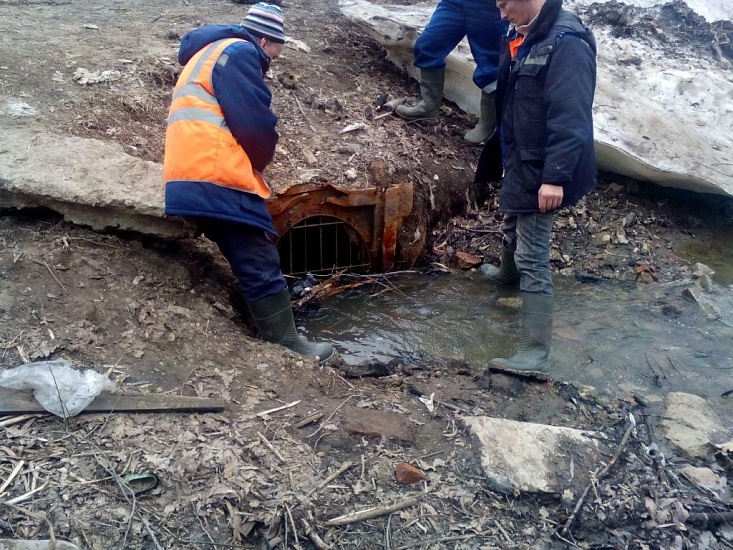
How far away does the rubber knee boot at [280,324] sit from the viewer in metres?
3.79

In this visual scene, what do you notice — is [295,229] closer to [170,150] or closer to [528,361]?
[170,150]

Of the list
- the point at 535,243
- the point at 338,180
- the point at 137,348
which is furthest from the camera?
the point at 338,180

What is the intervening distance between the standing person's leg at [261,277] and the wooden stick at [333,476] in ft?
4.26

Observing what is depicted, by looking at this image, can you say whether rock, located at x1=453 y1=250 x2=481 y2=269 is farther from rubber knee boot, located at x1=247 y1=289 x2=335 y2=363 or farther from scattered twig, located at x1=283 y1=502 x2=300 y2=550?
scattered twig, located at x1=283 y1=502 x2=300 y2=550

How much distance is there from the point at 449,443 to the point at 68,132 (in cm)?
328

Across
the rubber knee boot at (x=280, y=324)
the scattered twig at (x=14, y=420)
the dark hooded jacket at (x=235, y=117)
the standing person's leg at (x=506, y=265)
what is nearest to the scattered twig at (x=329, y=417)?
the rubber knee boot at (x=280, y=324)

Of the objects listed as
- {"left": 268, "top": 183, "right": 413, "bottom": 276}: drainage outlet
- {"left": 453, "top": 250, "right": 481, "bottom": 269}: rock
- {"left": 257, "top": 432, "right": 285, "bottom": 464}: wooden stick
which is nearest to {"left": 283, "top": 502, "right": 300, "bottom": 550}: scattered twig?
{"left": 257, "top": 432, "right": 285, "bottom": 464}: wooden stick

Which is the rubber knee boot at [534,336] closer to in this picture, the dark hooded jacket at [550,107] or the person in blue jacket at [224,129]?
the dark hooded jacket at [550,107]

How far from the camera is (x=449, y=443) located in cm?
296

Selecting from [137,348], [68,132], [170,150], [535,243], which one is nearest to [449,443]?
[535,243]

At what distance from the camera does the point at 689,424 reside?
327 cm

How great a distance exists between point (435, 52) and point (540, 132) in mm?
2567

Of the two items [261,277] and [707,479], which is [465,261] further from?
[707,479]

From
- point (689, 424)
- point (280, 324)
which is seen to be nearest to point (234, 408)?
point (280, 324)
